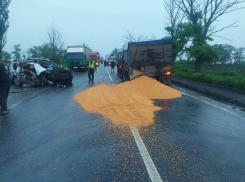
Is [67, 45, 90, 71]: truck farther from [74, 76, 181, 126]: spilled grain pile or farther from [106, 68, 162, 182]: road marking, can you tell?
[106, 68, 162, 182]: road marking

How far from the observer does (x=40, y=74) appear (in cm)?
1494

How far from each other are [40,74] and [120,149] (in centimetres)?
1247

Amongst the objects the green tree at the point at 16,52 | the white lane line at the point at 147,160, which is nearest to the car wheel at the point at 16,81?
the white lane line at the point at 147,160

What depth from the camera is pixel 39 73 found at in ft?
48.4

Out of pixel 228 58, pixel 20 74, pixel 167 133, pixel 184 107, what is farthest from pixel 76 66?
pixel 228 58

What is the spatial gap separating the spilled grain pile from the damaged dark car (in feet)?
20.4

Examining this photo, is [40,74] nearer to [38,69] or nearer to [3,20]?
[38,69]

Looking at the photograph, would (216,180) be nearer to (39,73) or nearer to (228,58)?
(39,73)

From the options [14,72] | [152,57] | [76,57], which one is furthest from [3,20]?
[152,57]

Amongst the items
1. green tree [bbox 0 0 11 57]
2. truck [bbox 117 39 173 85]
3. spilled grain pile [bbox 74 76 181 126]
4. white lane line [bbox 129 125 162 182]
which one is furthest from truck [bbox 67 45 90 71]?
white lane line [bbox 129 125 162 182]

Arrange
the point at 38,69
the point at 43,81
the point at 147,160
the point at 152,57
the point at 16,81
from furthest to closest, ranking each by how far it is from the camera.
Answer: the point at 16,81
the point at 43,81
the point at 38,69
the point at 152,57
the point at 147,160

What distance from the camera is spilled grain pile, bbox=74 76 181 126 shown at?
6316mm

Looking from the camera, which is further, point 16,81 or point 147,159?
point 16,81

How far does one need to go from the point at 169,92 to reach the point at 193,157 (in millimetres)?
7240
